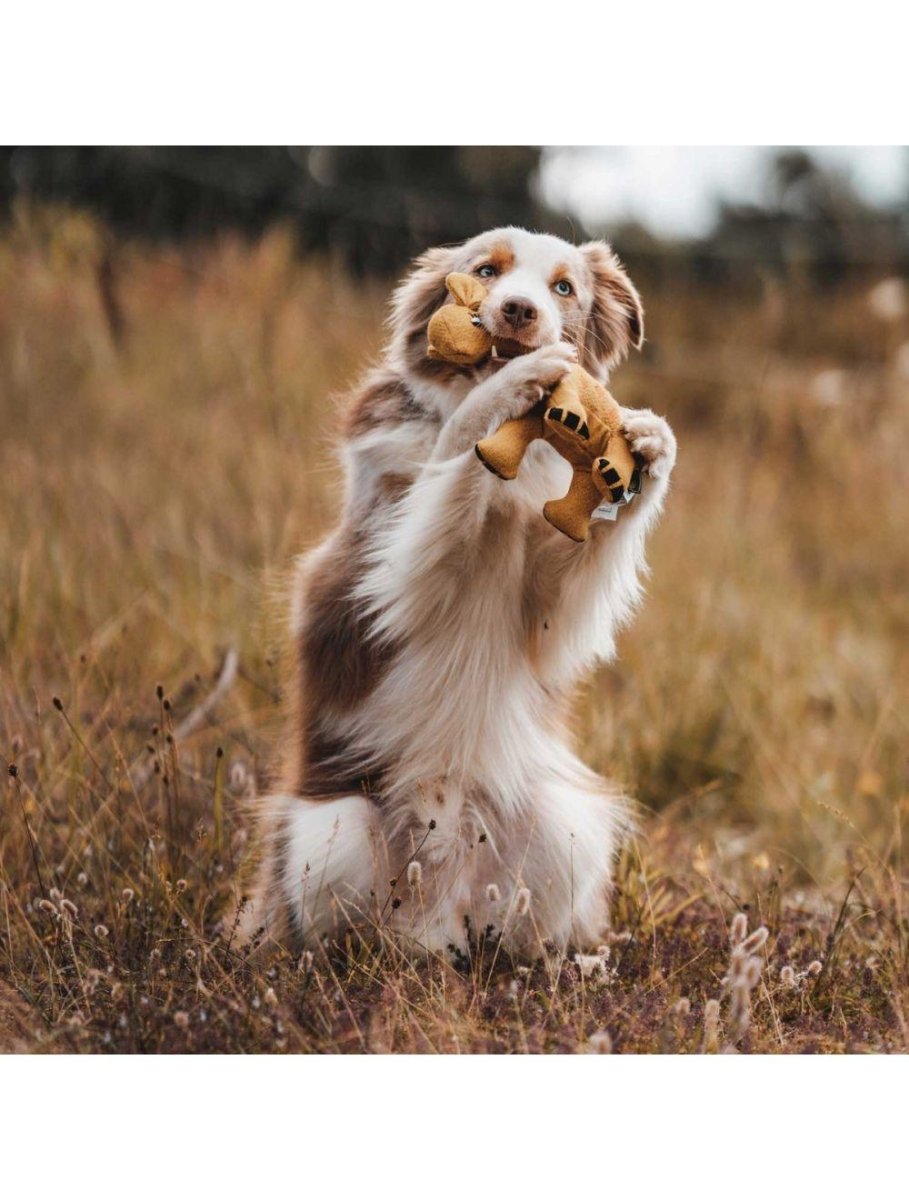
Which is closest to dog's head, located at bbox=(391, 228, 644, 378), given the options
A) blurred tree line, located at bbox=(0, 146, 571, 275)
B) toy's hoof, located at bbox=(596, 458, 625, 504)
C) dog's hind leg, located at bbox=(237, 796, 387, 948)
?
toy's hoof, located at bbox=(596, 458, 625, 504)

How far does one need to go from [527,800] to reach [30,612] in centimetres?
211

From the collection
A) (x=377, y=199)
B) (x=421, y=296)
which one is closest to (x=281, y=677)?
(x=421, y=296)

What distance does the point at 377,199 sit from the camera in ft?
17.7

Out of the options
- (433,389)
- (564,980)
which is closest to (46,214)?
(433,389)

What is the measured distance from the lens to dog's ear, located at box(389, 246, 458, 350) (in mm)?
3350

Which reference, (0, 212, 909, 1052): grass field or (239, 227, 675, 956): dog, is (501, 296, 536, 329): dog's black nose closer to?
(239, 227, 675, 956): dog

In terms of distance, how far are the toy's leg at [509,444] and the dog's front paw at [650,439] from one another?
23 centimetres

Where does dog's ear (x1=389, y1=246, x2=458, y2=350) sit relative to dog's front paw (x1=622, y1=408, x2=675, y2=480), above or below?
above

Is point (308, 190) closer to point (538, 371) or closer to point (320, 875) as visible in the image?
point (538, 371)

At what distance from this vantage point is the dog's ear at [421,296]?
132 inches

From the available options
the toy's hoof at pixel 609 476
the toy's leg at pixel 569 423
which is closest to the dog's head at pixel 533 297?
the toy's leg at pixel 569 423

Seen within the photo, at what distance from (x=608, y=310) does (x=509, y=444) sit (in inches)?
32.0

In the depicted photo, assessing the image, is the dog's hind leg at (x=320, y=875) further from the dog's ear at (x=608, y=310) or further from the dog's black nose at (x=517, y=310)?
the dog's ear at (x=608, y=310)

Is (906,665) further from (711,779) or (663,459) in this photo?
(663,459)
